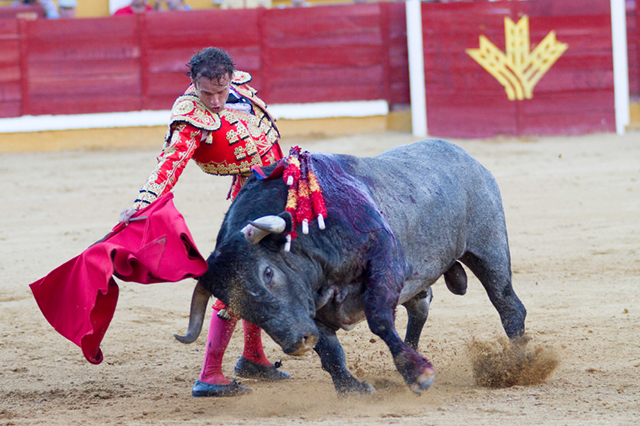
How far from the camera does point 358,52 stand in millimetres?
8820

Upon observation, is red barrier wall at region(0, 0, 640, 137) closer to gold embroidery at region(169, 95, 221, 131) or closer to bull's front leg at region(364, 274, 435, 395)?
gold embroidery at region(169, 95, 221, 131)

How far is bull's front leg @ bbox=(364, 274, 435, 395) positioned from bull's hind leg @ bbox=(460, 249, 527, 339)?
27.8 inches

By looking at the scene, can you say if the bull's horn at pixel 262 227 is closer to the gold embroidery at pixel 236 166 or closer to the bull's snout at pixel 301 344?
the bull's snout at pixel 301 344

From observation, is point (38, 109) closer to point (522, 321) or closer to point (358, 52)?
point (358, 52)

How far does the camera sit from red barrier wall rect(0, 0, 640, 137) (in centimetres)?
851

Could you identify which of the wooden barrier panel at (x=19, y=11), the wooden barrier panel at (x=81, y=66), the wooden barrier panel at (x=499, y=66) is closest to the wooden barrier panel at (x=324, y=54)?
the wooden barrier panel at (x=499, y=66)

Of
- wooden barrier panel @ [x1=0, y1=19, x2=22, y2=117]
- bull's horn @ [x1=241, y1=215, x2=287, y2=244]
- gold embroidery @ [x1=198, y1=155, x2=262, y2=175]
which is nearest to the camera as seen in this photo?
bull's horn @ [x1=241, y1=215, x2=287, y2=244]

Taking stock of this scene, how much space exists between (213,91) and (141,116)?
6.32 meters

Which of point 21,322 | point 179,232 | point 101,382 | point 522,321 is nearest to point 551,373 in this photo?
point 522,321

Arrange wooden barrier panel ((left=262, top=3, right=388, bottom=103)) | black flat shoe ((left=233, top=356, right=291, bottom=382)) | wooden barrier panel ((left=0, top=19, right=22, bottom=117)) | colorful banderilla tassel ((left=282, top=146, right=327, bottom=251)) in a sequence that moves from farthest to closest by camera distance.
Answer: wooden barrier panel ((left=262, top=3, right=388, bottom=103)), wooden barrier panel ((left=0, top=19, right=22, bottom=117)), black flat shoe ((left=233, top=356, right=291, bottom=382)), colorful banderilla tassel ((left=282, top=146, right=327, bottom=251))

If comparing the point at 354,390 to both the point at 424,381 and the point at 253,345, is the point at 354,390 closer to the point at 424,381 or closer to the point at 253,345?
the point at 424,381

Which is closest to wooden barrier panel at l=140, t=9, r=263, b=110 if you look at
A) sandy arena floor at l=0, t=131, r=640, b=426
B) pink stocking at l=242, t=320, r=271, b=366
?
sandy arena floor at l=0, t=131, r=640, b=426

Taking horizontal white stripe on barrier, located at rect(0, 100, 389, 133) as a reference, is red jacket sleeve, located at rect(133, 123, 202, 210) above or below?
below

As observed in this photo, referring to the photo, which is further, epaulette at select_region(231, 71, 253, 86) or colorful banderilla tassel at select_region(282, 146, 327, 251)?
epaulette at select_region(231, 71, 253, 86)
